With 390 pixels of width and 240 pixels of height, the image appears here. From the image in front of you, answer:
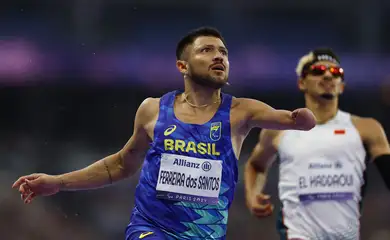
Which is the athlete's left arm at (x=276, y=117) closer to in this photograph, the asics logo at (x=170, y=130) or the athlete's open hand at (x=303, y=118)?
the athlete's open hand at (x=303, y=118)

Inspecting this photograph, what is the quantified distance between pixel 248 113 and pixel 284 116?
0.27 meters

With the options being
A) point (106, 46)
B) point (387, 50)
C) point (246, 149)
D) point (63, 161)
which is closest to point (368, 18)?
point (387, 50)

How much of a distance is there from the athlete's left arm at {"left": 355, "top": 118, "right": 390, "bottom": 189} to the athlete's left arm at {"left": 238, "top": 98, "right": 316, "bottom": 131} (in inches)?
72.6

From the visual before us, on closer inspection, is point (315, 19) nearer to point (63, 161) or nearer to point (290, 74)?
point (290, 74)

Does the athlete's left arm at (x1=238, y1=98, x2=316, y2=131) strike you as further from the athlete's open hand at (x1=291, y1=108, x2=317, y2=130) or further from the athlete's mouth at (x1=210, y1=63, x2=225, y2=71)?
the athlete's mouth at (x1=210, y1=63, x2=225, y2=71)

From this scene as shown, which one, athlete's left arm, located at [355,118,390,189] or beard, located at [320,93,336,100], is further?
beard, located at [320,93,336,100]

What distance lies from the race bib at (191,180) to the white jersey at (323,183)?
1.77 m

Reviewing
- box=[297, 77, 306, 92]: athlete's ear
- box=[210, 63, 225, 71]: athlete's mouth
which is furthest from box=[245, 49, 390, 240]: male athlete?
box=[210, 63, 225, 71]: athlete's mouth

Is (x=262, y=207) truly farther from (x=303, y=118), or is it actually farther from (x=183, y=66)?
(x=303, y=118)

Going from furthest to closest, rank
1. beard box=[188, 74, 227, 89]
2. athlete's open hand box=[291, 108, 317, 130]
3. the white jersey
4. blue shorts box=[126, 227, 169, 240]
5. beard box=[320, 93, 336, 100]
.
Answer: beard box=[320, 93, 336, 100], the white jersey, beard box=[188, 74, 227, 89], blue shorts box=[126, 227, 169, 240], athlete's open hand box=[291, 108, 317, 130]

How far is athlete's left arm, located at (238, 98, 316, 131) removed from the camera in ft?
14.5

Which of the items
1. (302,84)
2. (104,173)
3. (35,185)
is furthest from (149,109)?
(302,84)

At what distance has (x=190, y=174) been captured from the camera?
455cm

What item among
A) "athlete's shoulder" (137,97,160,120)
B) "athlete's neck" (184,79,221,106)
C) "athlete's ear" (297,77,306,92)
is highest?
"athlete's ear" (297,77,306,92)
